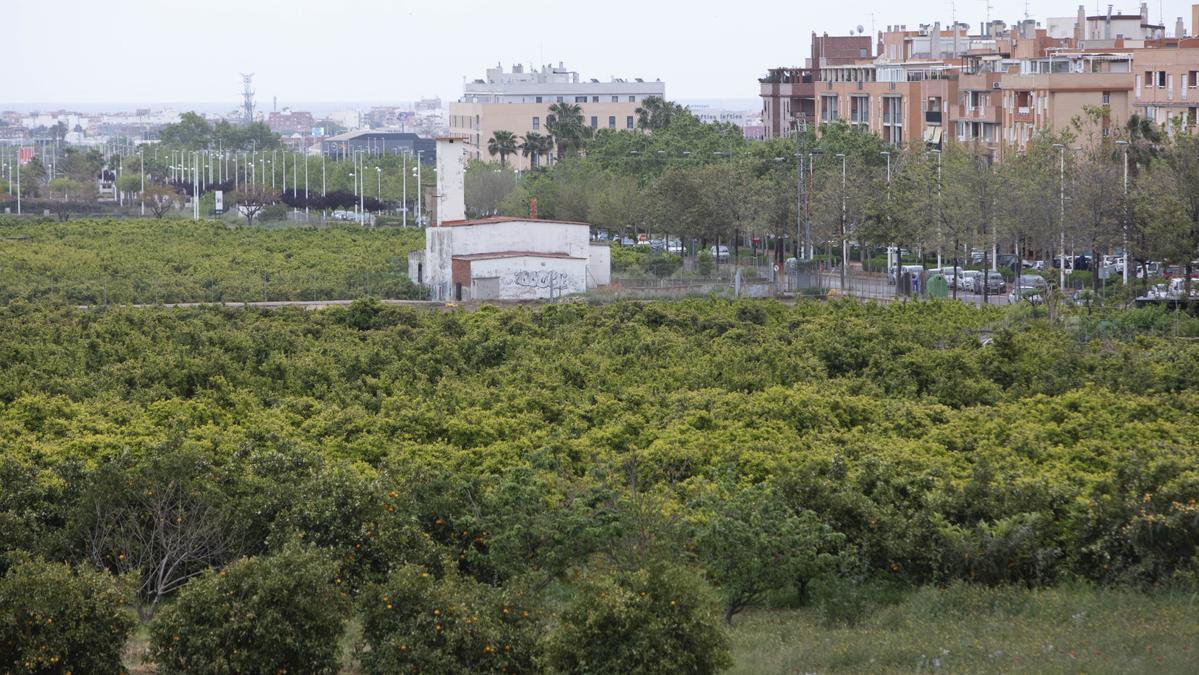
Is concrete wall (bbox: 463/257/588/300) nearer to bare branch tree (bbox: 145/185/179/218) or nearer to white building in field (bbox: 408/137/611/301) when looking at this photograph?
white building in field (bbox: 408/137/611/301)

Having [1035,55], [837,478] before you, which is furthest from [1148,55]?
[837,478]

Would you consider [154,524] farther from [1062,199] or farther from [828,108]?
[828,108]

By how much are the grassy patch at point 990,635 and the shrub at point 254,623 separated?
4406mm

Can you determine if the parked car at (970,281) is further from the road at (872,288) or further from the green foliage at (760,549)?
the green foliage at (760,549)

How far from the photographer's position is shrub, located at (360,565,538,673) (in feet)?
53.3

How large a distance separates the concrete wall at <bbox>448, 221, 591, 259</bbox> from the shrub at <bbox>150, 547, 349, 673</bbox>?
41.9 metres

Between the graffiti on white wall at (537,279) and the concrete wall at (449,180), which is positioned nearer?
the graffiti on white wall at (537,279)

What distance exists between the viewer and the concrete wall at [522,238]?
58750 mm

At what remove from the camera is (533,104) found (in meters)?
156

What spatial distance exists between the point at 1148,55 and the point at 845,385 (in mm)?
44016

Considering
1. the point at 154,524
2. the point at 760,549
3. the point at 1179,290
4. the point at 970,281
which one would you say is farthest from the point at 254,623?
the point at 970,281

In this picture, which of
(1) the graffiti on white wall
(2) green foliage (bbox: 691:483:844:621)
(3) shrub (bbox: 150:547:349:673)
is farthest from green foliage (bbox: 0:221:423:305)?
(3) shrub (bbox: 150:547:349:673)

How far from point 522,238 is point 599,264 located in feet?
11.1

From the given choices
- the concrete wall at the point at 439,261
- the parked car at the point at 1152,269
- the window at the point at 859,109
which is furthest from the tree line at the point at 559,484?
the window at the point at 859,109
